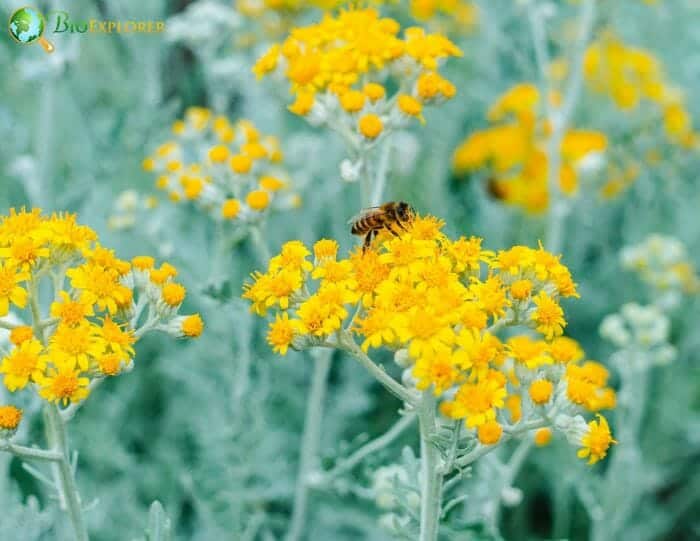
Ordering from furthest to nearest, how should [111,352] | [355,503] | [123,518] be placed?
[355,503] < [123,518] < [111,352]

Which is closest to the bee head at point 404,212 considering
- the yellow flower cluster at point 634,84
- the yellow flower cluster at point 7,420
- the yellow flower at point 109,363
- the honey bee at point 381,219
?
the honey bee at point 381,219

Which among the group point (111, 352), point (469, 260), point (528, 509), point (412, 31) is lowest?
point (528, 509)

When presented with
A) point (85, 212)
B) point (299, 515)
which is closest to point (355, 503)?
point (299, 515)

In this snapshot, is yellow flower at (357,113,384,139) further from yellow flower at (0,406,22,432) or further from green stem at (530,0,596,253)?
green stem at (530,0,596,253)

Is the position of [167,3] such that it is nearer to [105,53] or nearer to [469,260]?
[105,53]

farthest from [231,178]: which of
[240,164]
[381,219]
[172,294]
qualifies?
[172,294]

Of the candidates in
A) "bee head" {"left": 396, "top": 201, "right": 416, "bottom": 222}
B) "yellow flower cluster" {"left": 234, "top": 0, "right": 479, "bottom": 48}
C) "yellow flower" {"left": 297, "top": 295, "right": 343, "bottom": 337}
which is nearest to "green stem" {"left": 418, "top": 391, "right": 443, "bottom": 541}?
"yellow flower" {"left": 297, "top": 295, "right": 343, "bottom": 337}

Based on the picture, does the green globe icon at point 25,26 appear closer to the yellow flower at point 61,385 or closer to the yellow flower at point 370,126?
the yellow flower at point 370,126
